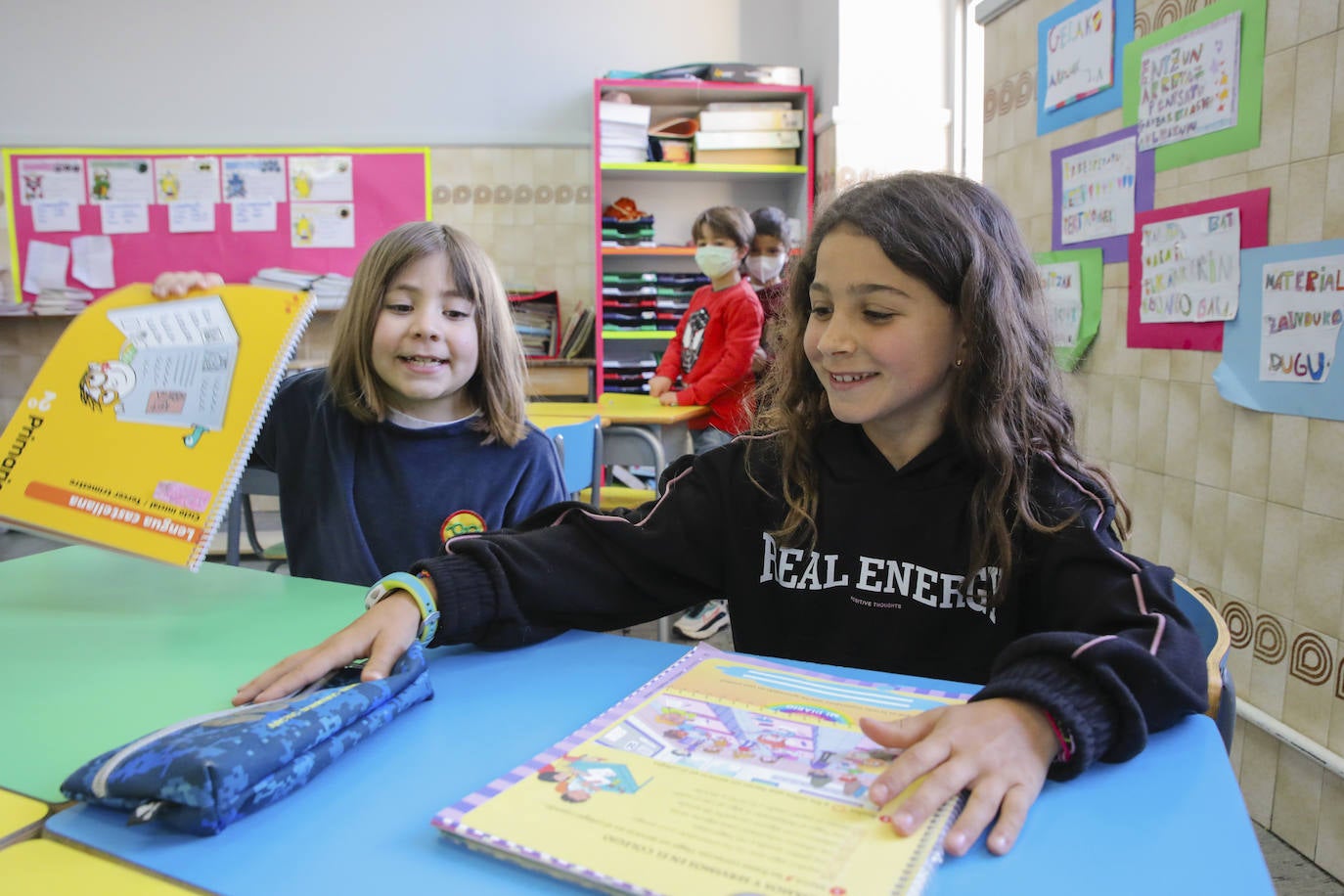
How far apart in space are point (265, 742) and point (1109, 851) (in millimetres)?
478

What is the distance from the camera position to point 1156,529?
74.0 inches

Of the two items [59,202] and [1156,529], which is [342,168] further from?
[1156,529]

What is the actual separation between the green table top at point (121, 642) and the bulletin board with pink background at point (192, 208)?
343 cm

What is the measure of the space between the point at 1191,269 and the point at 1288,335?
25cm

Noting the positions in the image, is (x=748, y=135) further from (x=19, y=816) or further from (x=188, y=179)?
(x=19, y=816)

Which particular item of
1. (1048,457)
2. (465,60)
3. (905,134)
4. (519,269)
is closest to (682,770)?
(1048,457)

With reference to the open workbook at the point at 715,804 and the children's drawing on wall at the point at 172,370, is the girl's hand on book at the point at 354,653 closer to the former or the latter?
the open workbook at the point at 715,804

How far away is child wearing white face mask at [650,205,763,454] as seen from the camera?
10.1ft

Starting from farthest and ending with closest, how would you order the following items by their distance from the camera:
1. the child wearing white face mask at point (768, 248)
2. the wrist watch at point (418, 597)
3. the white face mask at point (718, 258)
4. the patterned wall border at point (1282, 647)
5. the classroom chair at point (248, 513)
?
1. the child wearing white face mask at point (768, 248)
2. the white face mask at point (718, 258)
3. the classroom chair at point (248, 513)
4. the patterned wall border at point (1282, 647)
5. the wrist watch at point (418, 597)

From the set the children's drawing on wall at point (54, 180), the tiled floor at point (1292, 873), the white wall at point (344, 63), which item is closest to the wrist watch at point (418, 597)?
the tiled floor at point (1292, 873)

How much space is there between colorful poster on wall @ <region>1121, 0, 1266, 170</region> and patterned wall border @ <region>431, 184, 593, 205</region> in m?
2.90

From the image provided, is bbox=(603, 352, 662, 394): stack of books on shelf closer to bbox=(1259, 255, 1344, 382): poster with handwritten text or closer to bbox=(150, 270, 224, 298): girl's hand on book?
bbox=(1259, 255, 1344, 382): poster with handwritten text

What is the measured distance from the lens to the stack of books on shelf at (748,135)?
12.9 feet

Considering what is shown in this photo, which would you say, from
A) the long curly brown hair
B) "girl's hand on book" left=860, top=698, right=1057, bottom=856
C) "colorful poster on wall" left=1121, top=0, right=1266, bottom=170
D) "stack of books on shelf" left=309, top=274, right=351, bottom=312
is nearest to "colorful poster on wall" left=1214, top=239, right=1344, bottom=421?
"colorful poster on wall" left=1121, top=0, right=1266, bottom=170
